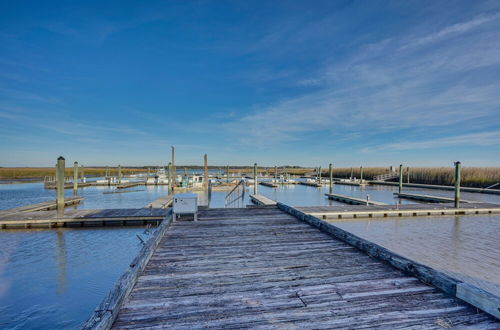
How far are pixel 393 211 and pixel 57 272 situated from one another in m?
14.9

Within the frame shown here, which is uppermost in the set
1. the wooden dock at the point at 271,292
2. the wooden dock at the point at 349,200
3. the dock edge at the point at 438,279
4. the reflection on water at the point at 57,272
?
the dock edge at the point at 438,279

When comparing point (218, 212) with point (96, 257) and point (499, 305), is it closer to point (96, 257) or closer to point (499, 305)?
point (96, 257)

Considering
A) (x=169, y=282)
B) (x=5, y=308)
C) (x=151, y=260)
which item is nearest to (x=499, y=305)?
(x=169, y=282)

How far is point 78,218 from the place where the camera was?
1288 centimetres

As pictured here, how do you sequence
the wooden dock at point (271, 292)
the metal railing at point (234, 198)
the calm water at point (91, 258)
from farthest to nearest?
the metal railing at point (234, 198) < the calm water at point (91, 258) < the wooden dock at point (271, 292)

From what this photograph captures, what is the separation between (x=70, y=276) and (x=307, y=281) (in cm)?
699

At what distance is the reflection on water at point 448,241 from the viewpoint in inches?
295

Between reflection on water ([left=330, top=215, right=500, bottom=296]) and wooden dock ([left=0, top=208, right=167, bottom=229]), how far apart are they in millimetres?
9418

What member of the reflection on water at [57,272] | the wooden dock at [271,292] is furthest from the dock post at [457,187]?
the reflection on water at [57,272]

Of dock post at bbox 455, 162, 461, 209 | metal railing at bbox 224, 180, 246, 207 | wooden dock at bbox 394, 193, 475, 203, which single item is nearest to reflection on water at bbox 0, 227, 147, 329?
metal railing at bbox 224, 180, 246, 207

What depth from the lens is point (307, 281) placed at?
11.1 feet

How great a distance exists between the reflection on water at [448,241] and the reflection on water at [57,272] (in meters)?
8.84

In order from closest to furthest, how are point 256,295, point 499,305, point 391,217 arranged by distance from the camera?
point 499,305 → point 256,295 → point 391,217

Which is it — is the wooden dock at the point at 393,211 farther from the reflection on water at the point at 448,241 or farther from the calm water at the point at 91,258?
the calm water at the point at 91,258
